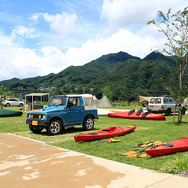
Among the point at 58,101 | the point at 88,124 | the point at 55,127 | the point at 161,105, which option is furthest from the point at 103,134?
the point at 161,105

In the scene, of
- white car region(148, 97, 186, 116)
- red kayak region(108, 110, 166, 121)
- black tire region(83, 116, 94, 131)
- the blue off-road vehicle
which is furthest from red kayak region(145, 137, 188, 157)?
white car region(148, 97, 186, 116)

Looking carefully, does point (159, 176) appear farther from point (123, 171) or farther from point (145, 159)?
point (145, 159)

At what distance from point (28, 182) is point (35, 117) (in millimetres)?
5792

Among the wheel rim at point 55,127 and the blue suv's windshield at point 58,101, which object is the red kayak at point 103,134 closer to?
the wheel rim at point 55,127

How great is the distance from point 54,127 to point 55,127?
0.18ft

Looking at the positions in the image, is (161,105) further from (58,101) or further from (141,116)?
(58,101)

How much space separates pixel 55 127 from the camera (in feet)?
31.6

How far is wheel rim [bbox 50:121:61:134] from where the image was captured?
9.47 metres

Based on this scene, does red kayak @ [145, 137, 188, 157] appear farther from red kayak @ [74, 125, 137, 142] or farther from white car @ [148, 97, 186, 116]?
white car @ [148, 97, 186, 116]

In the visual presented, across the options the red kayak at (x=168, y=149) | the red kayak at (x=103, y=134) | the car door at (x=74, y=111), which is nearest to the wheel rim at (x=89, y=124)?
the car door at (x=74, y=111)

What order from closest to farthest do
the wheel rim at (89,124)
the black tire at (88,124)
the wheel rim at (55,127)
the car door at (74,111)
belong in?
the wheel rim at (55,127) < the car door at (74,111) < the black tire at (88,124) < the wheel rim at (89,124)

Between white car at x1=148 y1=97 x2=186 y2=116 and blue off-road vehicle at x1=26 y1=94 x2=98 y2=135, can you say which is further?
white car at x1=148 y1=97 x2=186 y2=116

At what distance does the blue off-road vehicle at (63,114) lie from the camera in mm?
9336

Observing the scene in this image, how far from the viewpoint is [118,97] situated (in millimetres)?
63000
